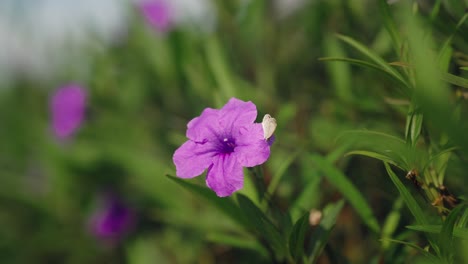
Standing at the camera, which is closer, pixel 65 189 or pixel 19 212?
pixel 65 189

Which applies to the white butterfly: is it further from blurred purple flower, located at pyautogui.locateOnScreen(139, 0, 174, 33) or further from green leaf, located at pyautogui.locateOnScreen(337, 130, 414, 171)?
blurred purple flower, located at pyautogui.locateOnScreen(139, 0, 174, 33)

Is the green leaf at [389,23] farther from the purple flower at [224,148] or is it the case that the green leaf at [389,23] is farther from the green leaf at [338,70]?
the green leaf at [338,70]

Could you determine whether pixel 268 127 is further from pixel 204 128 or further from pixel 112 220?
pixel 112 220

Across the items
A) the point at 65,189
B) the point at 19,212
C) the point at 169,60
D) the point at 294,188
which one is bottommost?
the point at 19,212

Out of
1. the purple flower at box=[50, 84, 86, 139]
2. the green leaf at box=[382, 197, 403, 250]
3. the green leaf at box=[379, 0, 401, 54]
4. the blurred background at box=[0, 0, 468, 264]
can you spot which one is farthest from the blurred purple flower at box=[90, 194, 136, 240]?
the green leaf at box=[379, 0, 401, 54]

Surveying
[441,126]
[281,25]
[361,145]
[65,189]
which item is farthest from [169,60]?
[441,126]

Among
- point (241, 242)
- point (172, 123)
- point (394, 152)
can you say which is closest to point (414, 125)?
point (394, 152)

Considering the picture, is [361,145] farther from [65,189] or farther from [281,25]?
[65,189]
